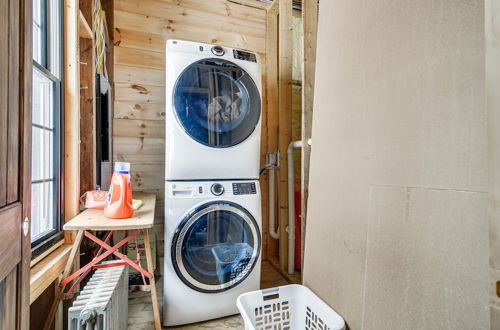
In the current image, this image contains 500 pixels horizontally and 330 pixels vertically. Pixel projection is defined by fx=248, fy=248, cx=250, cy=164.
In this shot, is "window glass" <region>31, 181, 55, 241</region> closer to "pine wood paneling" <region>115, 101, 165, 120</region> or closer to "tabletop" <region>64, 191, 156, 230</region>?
"tabletop" <region>64, 191, 156, 230</region>

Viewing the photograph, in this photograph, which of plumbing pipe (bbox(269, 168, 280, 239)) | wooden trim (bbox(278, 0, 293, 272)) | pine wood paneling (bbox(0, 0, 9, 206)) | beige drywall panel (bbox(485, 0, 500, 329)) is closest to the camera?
beige drywall panel (bbox(485, 0, 500, 329))

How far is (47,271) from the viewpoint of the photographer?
44.1 inches

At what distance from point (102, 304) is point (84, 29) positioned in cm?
160

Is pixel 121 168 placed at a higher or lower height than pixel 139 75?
lower

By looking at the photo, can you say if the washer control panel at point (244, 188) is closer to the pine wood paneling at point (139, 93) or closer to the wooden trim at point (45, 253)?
the wooden trim at point (45, 253)

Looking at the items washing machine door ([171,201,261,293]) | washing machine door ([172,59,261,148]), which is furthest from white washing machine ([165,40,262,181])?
washing machine door ([171,201,261,293])

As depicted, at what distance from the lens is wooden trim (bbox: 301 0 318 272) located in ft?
5.78

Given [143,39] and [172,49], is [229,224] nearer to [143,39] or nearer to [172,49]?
[172,49]

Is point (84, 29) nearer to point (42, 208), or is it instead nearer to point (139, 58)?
point (139, 58)

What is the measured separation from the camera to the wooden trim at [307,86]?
1.76 m

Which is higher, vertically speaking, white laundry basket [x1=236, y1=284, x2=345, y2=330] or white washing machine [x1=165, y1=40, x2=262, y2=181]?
white washing machine [x1=165, y1=40, x2=262, y2=181]

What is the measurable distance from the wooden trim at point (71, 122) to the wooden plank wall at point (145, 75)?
62 cm

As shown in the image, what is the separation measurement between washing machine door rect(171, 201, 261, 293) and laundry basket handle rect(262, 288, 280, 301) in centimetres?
44

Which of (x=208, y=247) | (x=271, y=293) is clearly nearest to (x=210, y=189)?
(x=208, y=247)
